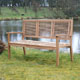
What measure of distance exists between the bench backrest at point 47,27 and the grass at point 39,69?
0.63 meters

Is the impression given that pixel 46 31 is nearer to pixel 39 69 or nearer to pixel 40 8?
pixel 39 69

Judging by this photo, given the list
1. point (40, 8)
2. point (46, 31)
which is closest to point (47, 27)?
point (46, 31)

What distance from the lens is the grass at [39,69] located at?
13.4 ft

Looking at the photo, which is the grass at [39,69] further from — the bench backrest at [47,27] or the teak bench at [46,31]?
the bench backrest at [47,27]

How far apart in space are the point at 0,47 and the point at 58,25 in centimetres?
182

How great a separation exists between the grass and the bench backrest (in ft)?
2.08

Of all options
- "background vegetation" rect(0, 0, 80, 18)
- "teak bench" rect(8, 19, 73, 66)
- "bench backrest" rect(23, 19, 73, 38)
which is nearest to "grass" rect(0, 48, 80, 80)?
"teak bench" rect(8, 19, 73, 66)

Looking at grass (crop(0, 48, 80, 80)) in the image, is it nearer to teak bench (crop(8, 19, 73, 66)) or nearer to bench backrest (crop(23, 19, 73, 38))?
teak bench (crop(8, 19, 73, 66))

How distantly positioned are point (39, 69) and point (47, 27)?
1815 mm

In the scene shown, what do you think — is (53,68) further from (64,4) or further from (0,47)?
(64,4)

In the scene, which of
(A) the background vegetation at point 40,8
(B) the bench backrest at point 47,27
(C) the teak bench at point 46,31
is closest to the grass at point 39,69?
(C) the teak bench at point 46,31

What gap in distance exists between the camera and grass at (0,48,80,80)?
13.4 ft

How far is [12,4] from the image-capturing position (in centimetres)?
7125

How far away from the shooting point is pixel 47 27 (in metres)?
6.19
